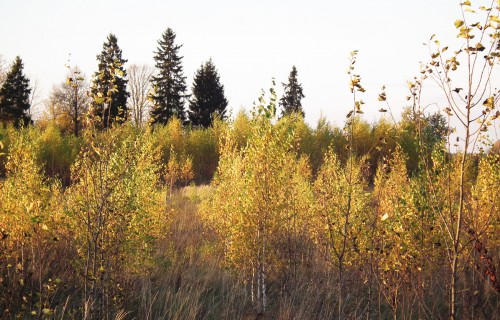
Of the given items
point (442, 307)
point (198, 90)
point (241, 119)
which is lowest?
point (442, 307)

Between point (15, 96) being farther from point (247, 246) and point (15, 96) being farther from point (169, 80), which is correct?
point (247, 246)

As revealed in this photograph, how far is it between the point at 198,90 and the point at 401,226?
36268mm

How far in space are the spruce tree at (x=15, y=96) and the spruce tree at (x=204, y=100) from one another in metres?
13.6

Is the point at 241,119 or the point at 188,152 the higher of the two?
the point at 241,119

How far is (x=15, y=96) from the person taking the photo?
113 feet

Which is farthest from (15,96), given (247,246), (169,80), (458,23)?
(458,23)

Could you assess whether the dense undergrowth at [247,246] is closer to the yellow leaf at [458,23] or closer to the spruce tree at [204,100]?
the yellow leaf at [458,23]

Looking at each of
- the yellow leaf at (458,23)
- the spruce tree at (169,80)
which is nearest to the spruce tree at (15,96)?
the spruce tree at (169,80)

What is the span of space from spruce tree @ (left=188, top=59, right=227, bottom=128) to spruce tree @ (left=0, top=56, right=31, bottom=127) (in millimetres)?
13568

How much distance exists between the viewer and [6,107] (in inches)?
1346

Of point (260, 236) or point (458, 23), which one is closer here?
point (458, 23)

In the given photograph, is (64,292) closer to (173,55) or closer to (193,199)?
(193,199)

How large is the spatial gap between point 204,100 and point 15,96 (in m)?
15.5

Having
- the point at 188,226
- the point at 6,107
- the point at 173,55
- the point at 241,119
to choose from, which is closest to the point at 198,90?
the point at 173,55
